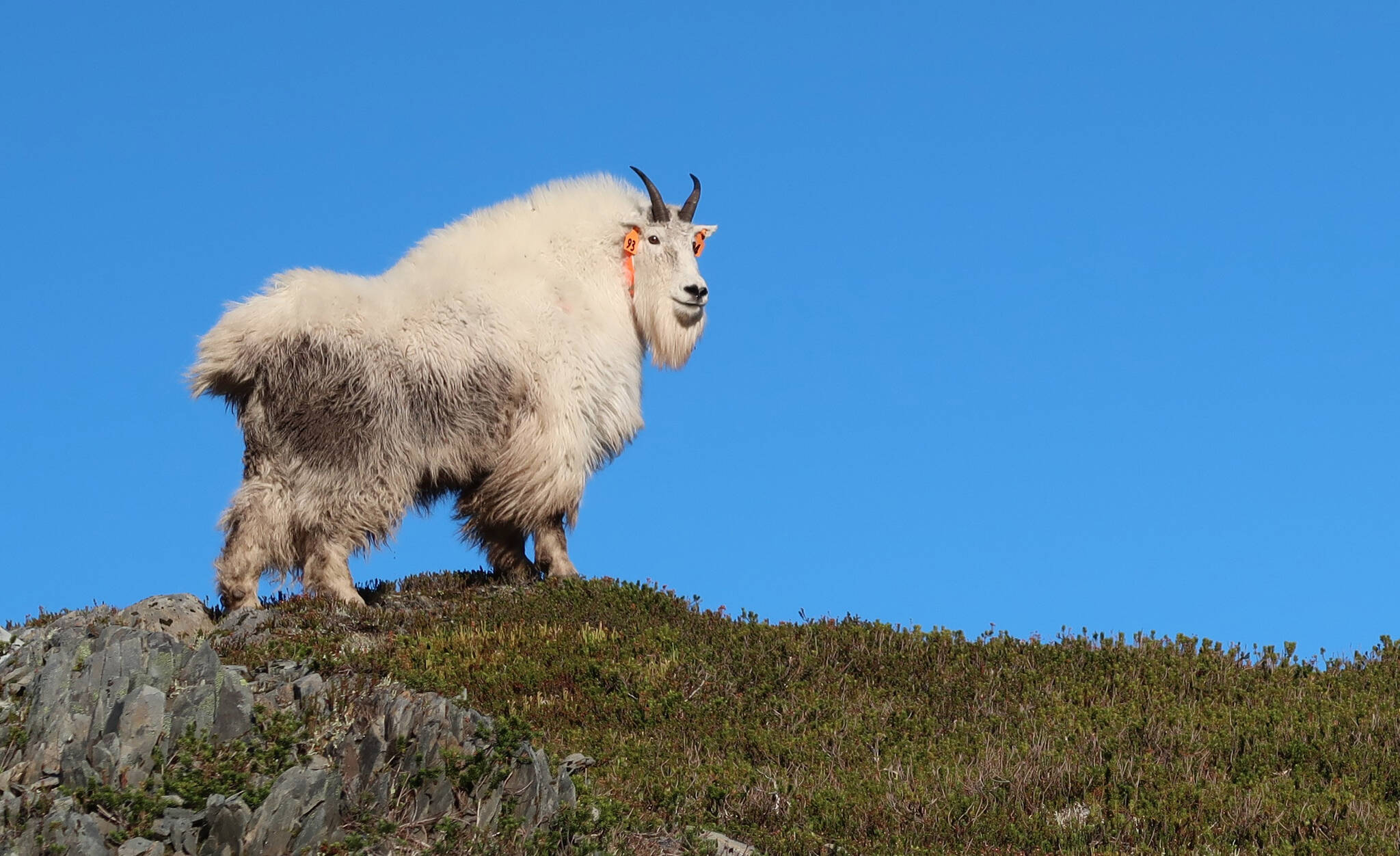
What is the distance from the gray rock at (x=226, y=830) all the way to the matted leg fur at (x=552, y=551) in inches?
251

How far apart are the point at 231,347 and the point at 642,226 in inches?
147

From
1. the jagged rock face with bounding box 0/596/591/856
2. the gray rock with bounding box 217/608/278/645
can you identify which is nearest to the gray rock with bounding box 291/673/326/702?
the jagged rock face with bounding box 0/596/591/856

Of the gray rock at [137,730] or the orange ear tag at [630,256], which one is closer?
the gray rock at [137,730]

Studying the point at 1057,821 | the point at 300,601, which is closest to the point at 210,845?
the point at 1057,821

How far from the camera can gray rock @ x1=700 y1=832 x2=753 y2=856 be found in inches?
272

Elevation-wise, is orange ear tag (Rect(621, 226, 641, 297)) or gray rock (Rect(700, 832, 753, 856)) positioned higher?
orange ear tag (Rect(621, 226, 641, 297))

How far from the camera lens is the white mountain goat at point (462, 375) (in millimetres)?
10883

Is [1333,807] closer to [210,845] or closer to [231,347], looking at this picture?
[210,845]

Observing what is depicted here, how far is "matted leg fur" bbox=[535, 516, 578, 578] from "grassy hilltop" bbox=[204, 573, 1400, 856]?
2.12ft

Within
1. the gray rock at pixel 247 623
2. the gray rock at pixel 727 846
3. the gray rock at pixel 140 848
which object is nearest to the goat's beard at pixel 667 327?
the gray rock at pixel 247 623

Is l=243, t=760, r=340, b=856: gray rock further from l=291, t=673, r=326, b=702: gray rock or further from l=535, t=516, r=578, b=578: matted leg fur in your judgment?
l=535, t=516, r=578, b=578: matted leg fur

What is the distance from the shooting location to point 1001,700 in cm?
948

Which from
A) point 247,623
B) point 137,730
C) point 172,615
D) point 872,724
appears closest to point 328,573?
point 247,623

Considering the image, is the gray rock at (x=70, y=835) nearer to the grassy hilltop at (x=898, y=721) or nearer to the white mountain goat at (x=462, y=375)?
the grassy hilltop at (x=898, y=721)
